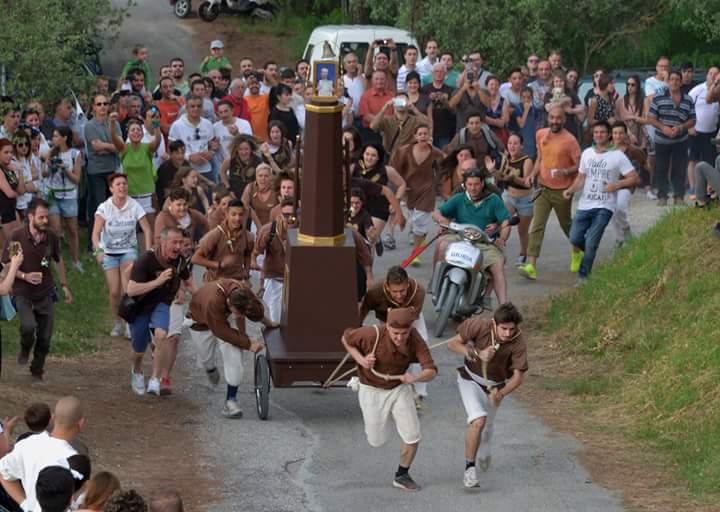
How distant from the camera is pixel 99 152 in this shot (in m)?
19.5

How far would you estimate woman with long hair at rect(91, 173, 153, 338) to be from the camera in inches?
620

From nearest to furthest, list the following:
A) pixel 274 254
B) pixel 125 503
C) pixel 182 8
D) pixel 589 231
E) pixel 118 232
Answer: pixel 125 503, pixel 274 254, pixel 118 232, pixel 589 231, pixel 182 8

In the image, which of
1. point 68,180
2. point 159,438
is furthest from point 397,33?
point 159,438

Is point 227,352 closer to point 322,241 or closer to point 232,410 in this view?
point 232,410

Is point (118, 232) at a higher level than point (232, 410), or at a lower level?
higher

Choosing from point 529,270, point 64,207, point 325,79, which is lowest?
point 529,270

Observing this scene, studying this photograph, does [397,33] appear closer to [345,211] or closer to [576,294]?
[576,294]

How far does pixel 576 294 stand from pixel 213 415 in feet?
16.5

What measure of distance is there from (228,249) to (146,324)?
101 cm

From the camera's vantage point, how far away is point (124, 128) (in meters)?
20.7

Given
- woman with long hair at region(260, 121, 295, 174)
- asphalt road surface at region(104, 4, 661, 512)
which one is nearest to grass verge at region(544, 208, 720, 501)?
asphalt road surface at region(104, 4, 661, 512)

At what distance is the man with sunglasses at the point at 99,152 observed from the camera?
63.8 ft

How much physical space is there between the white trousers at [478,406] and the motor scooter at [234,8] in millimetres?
29121

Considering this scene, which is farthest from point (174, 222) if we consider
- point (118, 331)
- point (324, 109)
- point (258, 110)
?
point (258, 110)
